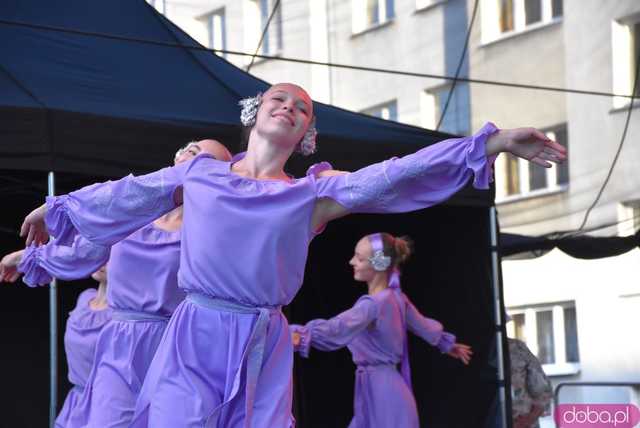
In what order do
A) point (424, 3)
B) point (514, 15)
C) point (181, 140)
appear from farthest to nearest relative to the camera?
point (514, 15)
point (424, 3)
point (181, 140)

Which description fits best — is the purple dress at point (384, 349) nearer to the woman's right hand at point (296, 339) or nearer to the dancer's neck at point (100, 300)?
the woman's right hand at point (296, 339)

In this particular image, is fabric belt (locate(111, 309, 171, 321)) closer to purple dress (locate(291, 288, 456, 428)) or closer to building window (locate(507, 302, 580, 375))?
purple dress (locate(291, 288, 456, 428))

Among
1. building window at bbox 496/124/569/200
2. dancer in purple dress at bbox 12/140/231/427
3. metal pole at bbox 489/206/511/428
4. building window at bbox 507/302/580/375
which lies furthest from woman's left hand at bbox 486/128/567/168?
building window at bbox 507/302/580/375

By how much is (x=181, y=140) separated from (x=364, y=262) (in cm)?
174

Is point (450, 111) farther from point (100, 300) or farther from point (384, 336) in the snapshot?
point (100, 300)

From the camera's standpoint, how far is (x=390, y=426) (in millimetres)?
8047

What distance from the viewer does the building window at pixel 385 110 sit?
14.5m

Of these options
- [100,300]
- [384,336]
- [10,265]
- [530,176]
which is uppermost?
[530,176]

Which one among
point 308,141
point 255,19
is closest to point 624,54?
point 255,19

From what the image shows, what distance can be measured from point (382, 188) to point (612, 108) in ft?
35.5

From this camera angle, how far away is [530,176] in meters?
16.4

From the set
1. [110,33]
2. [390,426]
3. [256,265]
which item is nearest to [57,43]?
[110,33]

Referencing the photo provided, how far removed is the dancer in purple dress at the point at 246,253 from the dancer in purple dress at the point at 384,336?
130 inches

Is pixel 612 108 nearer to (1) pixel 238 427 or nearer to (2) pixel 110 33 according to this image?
(2) pixel 110 33
